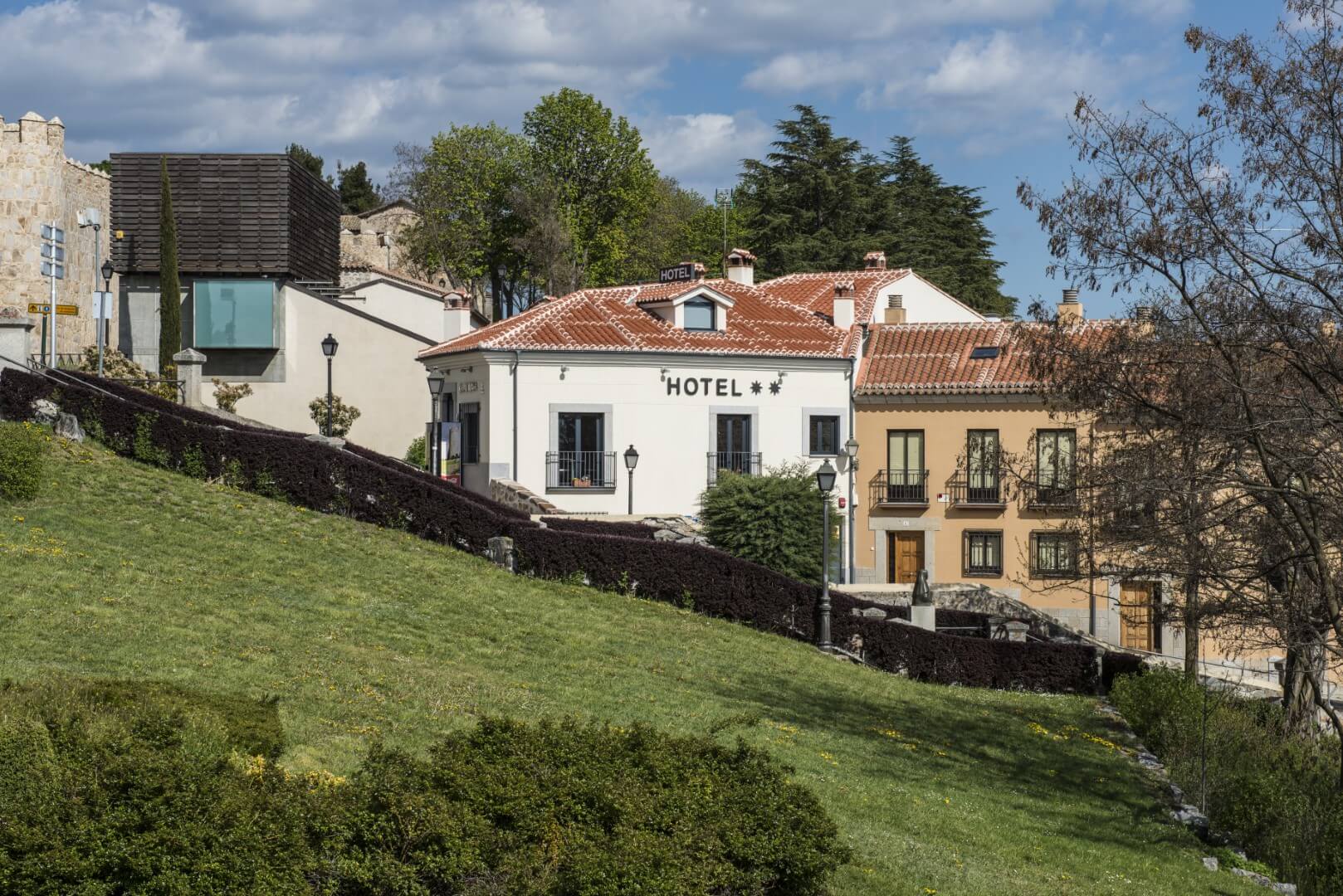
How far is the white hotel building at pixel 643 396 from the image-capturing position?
127ft

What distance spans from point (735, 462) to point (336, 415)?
12.6 m

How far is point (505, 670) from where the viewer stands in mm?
17438

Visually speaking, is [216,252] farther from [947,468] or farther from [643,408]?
[947,468]

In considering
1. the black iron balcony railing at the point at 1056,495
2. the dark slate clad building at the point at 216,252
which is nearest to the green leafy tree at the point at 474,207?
the dark slate clad building at the point at 216,252

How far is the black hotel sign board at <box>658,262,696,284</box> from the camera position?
45.8 m

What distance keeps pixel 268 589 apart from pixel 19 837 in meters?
11.5

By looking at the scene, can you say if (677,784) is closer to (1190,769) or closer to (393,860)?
(393,860)

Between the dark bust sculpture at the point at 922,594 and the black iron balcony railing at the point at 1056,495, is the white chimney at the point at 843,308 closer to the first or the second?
the dark bust sculpture at the point at 922,594

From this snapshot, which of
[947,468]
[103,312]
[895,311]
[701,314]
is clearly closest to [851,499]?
[947,468]

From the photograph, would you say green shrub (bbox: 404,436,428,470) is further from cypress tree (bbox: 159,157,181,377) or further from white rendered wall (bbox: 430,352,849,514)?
cypress tree (bbox: 159,157,181,377)

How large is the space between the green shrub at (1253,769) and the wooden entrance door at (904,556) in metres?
16.4

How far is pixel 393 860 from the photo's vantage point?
26.6ft

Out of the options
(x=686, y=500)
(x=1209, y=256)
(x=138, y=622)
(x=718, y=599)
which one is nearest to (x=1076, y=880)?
(x=1209, y=256)

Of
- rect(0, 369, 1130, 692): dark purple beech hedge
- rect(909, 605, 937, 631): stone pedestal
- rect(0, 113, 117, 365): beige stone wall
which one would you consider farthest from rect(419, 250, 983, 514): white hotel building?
rect(0, 113, 117, 365): beige stone wall
